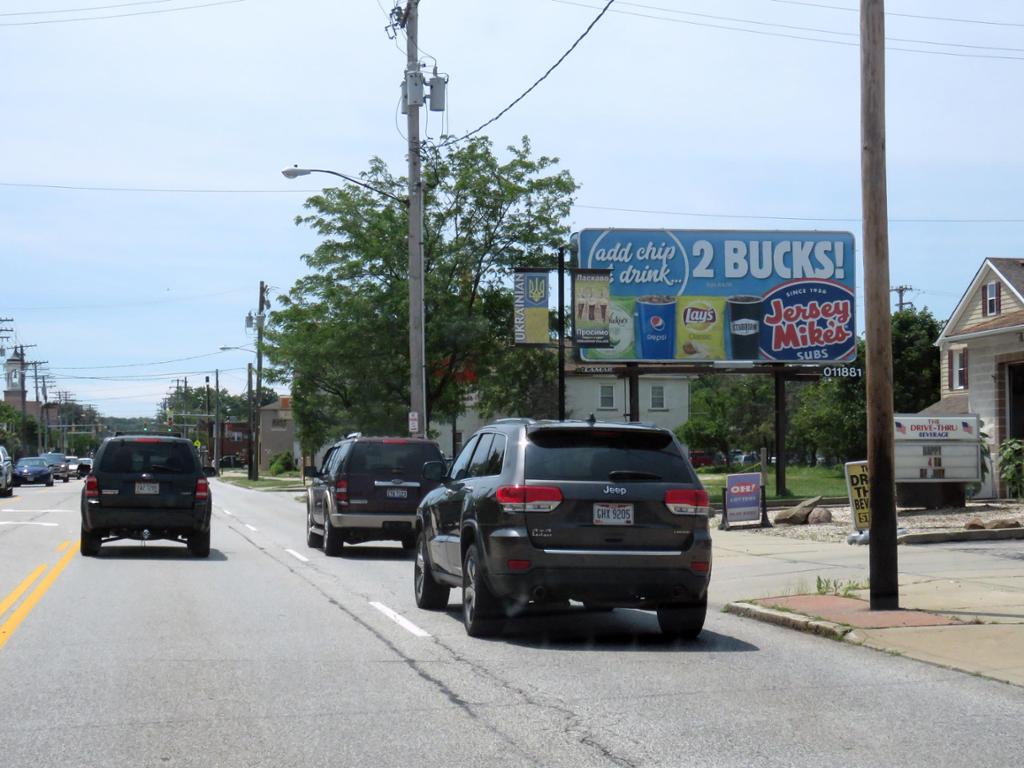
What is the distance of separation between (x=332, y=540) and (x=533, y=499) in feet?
33.9

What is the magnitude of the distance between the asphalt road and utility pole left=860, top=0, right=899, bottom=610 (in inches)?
51.5

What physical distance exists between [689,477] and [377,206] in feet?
103

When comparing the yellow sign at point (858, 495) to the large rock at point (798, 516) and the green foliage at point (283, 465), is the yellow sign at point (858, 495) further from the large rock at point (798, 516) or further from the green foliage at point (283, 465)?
the green foliage at point (283, 465)

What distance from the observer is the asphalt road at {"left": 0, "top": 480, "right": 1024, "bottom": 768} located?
6.76 metres

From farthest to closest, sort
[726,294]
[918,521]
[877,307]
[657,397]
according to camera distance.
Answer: [657,397] → [726,294] → [918,521] → [877,307]

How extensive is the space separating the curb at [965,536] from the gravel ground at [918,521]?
96 cm

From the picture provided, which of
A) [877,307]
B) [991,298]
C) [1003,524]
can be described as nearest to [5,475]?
[991,298]

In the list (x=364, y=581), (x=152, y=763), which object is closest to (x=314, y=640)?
(x=152, y=763)

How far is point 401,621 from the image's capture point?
12062 mm

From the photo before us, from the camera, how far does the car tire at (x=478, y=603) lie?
10773 mm

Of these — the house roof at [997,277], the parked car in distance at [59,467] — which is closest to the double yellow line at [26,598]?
the house roof at [997,277]

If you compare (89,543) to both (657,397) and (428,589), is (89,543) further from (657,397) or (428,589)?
(657,397)

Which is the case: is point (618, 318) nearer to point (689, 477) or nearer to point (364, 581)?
point (364, 581)

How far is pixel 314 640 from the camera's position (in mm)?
10750
